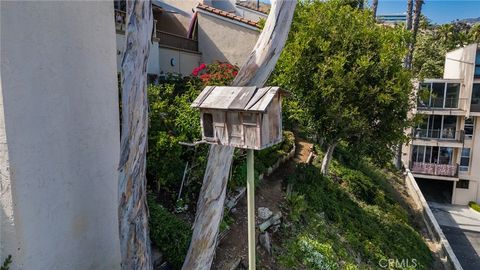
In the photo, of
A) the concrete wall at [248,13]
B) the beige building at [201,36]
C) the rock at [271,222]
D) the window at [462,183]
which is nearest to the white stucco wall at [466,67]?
the window at [462,183]

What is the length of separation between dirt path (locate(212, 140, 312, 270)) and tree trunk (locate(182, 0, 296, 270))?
96cm

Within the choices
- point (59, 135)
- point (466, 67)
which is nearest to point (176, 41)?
point (59, 135)

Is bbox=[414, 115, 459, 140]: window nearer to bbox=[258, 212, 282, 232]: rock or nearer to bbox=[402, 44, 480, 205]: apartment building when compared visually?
bbox=[402, 44, 480, 205]: apartment building

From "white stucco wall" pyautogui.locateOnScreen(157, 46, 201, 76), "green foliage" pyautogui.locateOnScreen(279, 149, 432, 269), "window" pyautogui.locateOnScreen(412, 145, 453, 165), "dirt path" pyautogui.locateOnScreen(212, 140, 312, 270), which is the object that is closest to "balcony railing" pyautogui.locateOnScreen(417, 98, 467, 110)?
"window" pyautogui.locateOnScreen(412, 145, 453, 165)

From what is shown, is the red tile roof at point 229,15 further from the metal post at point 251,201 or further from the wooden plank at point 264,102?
the metal post at point 251,201

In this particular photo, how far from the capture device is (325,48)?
9188 millimetres

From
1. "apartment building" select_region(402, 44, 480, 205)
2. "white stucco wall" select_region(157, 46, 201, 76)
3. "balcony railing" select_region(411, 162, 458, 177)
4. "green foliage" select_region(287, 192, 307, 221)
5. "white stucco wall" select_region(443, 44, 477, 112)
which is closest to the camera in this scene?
"green foliage" select_region(287, 192, 307, 221)

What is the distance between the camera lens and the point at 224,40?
45.7ft

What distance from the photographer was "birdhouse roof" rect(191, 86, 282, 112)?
341cm

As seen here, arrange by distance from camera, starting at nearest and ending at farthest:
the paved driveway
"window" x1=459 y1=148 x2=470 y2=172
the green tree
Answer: the green tree, the paved driveway, "window" x1=459 y1=148 x2=470 y2=172

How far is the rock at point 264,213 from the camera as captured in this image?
7.20 meters

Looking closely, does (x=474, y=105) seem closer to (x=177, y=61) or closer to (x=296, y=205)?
(x=296, y=205)

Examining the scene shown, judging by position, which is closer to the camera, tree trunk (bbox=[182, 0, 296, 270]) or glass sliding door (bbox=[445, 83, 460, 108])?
tree trunk (bbox=[182, 0, 296, 270])

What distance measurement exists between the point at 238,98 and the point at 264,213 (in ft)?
14.2
